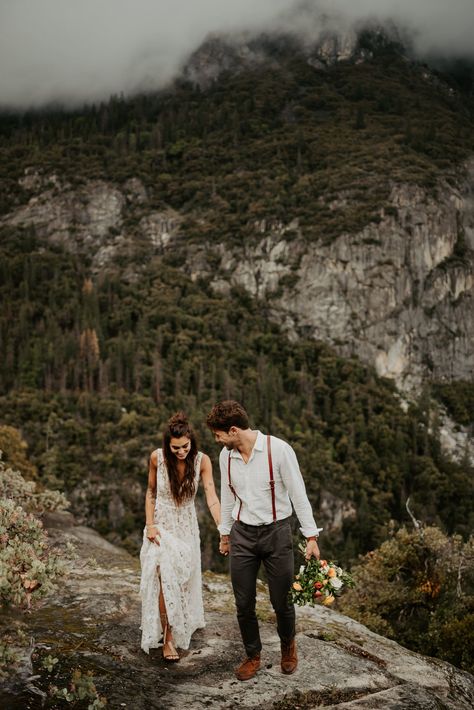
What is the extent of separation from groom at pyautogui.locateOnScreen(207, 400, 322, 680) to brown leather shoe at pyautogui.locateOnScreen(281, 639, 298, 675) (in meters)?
0.25

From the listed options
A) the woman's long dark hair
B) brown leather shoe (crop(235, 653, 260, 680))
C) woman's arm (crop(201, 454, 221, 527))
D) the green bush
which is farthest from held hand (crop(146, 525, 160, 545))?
the green bush

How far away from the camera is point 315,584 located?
5652 mm

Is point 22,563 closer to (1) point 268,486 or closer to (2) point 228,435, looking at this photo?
(2) point 228,435

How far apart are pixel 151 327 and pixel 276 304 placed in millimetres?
35409

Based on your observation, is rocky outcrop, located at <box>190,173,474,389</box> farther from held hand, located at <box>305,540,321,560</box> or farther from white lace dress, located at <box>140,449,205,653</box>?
held hand, located at <box>305,540,321,560</box>

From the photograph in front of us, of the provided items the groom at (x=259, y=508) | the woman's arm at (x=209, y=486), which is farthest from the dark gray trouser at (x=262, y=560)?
the woman's arm at (x=209, y=486)

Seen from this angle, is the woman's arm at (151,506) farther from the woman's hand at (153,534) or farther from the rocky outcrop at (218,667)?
the rocky outcrop at (218,667)

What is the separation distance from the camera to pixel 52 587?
192 inches

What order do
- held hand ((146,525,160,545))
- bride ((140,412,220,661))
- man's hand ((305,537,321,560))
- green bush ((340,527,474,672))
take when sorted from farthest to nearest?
green bush ((340,527,474,672))
held hand ((146,525,160,545))
bride ((140,412,220,661))
man's hand ((305,537,321,560))

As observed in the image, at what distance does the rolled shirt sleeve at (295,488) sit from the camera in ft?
18.4

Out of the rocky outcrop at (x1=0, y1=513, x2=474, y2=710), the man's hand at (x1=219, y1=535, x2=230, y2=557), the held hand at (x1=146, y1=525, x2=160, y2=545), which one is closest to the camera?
the rocky outcrop at (x1=0, y1=513, x2=474, y2=710)

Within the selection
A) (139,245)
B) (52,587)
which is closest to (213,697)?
(52,587)

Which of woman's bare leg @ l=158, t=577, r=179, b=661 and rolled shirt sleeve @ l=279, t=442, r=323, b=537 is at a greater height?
rolled shirt sleeve @ l=279, t=442, r=323, b=537

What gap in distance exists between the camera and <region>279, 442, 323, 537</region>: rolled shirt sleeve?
18.4 ft
